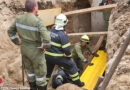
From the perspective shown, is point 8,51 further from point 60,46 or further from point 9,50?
point 60,46

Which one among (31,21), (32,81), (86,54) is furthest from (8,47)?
(86,54)

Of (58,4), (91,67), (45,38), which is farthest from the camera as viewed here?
(58,4)

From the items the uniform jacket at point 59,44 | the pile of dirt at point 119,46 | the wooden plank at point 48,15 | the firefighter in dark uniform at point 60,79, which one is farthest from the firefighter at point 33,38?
the wooden plank at point 48,15

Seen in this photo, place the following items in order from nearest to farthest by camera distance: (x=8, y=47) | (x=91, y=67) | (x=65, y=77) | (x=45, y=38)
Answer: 1. (x=45, y=38)
2. (x=8, y=47)
3. (x=65, y=77)
4. (x=91, y=67)

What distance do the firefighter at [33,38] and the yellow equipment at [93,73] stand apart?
5.77 feet

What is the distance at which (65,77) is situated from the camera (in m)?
4.73

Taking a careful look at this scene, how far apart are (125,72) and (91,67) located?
8.85 feet

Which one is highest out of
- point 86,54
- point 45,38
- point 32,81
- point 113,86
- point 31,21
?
point 31,21

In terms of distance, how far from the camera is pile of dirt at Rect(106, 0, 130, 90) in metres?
2.34

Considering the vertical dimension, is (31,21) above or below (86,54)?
A: above

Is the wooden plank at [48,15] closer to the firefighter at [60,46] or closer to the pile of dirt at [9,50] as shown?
the pile of dirt at [9,50]

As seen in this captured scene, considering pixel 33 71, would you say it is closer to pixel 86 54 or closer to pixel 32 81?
pixel 32 81

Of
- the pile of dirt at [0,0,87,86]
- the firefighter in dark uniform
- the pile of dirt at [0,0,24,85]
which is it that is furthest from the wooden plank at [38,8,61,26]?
the firefighter in dark uniform

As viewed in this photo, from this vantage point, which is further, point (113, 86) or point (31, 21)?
point (31, 21)
